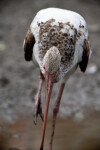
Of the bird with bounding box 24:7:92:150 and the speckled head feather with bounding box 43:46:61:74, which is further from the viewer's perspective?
the bird with bounding box 24:7:92:150

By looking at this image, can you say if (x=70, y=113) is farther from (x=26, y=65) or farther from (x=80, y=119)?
(x=26, y=65)

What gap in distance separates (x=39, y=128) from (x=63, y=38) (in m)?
2.32

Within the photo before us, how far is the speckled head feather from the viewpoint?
20.5 feet

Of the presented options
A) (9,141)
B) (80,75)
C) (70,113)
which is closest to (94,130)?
(70,113)

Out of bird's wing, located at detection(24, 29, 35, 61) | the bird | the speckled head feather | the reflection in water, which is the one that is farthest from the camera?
the reflection in water

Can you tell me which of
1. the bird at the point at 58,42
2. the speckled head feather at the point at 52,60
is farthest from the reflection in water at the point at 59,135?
the speckled head feather at the point at 52,60

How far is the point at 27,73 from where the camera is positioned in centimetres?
1041

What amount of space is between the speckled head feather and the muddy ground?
262 centimetres

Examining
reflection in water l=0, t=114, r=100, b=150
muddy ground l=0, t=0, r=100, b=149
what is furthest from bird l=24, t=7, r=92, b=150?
muddy ground l=0, t=0, r=100, b=149

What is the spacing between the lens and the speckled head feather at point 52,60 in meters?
6.26

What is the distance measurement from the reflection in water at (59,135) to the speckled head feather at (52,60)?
6.04ft

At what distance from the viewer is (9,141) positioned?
779cm

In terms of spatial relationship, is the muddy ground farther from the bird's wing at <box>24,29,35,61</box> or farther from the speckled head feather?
the speckled head feather

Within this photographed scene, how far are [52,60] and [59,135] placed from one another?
242 cm
